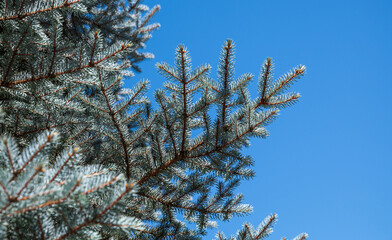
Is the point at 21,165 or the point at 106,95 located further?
the point at 106,95

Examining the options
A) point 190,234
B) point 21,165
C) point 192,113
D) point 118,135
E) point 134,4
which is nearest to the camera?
point 21,165

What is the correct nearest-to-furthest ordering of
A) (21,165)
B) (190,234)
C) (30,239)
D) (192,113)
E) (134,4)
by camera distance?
(21,165) < (30,239) < (192,113) < (190,234) < (134,4)

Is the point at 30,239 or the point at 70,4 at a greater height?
the point at 70,4

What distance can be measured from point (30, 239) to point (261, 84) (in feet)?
5.48

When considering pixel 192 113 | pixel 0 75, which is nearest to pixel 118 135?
pixel 192 113

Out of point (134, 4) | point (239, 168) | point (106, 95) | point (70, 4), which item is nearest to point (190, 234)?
point (239, 168)

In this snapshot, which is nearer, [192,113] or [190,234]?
[192,113]

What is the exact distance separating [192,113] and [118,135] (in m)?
0.65

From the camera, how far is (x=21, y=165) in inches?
50.3

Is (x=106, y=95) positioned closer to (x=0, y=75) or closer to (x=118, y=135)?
(x=118, y=135)

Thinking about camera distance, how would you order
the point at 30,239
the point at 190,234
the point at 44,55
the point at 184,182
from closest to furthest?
the point at 30,239 < the point at 44,55 < the point at 184,182 < the point at 190,234

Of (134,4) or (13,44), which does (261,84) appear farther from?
(134,4)

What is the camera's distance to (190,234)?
3084mm

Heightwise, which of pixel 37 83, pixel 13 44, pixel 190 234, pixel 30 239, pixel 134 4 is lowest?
pixel 30 239
